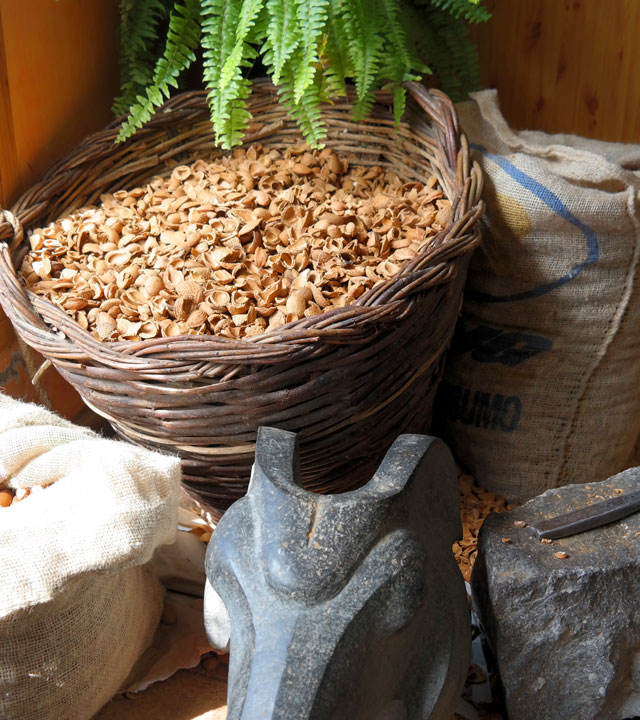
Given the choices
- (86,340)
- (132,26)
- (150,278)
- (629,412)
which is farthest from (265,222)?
(629,412)

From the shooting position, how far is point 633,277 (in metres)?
1.61

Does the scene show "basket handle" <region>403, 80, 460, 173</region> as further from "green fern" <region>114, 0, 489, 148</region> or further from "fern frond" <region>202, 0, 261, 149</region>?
"fern frond" <region>202, 0, 261, 149</region>

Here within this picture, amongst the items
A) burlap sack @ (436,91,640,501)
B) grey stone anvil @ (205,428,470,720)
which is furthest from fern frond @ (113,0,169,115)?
grey stone anvil @ (205,428,470,720)

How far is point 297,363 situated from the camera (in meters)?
1.27

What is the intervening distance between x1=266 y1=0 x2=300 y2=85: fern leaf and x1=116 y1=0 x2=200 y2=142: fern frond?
227mm

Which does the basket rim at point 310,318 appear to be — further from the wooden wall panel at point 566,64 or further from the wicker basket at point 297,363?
the wooden wall panel at point 566,64

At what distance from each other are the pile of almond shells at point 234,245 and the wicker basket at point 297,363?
7 cm

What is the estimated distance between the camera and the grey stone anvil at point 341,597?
936mm

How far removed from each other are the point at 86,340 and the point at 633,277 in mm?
1054

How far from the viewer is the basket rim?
1.24 metres

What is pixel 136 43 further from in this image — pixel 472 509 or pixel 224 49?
pixel 472 509

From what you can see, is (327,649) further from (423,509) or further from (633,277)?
(633,277)

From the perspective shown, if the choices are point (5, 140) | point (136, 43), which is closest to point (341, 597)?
point (5, 140)

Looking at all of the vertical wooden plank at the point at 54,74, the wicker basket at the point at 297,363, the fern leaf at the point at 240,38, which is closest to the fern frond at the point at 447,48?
the wicker basket at the point at 297,363
